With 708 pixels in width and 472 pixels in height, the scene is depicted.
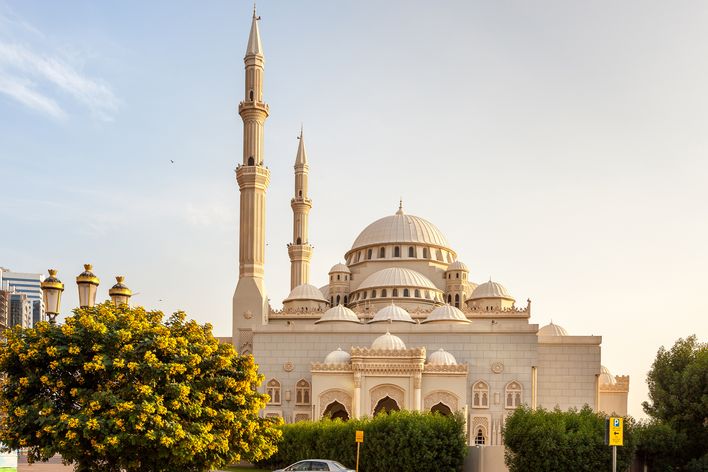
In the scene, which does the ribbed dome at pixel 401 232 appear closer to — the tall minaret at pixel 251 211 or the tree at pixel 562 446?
the tall minaret at pixel 251 211

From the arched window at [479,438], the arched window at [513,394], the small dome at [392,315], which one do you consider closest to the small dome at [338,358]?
the small dome at [392,315]

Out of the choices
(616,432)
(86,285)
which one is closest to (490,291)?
(616,432)

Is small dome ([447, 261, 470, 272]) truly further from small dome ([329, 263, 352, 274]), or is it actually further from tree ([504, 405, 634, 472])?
tree ([504, 405, 634, 472])

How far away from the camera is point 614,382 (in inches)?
1965

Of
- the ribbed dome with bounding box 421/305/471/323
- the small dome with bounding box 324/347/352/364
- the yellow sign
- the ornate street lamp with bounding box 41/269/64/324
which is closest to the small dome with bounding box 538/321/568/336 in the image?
the ribbed dome with bounding box 421/305/471/323

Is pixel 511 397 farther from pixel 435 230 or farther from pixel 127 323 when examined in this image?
pixel 127 323

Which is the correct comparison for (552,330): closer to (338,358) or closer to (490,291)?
(490,291)

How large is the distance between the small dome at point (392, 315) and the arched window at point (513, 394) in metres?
6.85

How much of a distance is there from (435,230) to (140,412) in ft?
139

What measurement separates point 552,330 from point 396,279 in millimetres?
9769

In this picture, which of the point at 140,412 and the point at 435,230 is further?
the point at 435,230

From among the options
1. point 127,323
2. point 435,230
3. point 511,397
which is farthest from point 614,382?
point 127,323

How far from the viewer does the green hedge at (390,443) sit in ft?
91.9

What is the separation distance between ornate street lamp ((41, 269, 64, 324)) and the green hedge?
14268 millimetres
